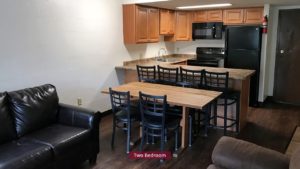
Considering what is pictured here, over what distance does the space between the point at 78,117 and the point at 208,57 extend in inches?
164

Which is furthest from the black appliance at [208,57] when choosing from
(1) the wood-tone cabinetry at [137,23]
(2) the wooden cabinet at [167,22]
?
(1) the wood-tone cabinetry at [137,23]

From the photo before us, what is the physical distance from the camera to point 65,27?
399 cm

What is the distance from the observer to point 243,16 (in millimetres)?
5770

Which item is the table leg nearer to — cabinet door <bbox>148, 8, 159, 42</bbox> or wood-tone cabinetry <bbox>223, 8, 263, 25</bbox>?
cabinet door <bbox>148, 8, 159, 42</bbox>

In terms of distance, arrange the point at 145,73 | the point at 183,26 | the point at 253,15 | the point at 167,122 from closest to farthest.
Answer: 1. the point at 167,122
2. the point at 145,73
3. the point at 253,15
4. the point at 183,26

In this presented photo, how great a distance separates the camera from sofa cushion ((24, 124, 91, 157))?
103 inches

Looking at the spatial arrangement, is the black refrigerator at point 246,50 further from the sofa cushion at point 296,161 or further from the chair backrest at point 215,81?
the sofa cushion at point 296,161

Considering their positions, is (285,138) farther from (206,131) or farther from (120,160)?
(120,160)

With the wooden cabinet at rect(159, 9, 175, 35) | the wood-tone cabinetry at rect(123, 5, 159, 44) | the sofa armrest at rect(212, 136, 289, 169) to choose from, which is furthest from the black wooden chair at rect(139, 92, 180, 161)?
the wooden cabinet at rect(159, 9, 175, 35)

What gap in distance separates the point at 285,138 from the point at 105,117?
9.86ft

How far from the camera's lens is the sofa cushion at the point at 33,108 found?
287cm

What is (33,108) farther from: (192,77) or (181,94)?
(192,77)

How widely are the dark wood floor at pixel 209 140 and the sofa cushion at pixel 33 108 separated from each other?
0.82 meters

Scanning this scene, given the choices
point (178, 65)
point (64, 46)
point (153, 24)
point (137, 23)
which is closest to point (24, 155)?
point (64, 46)
